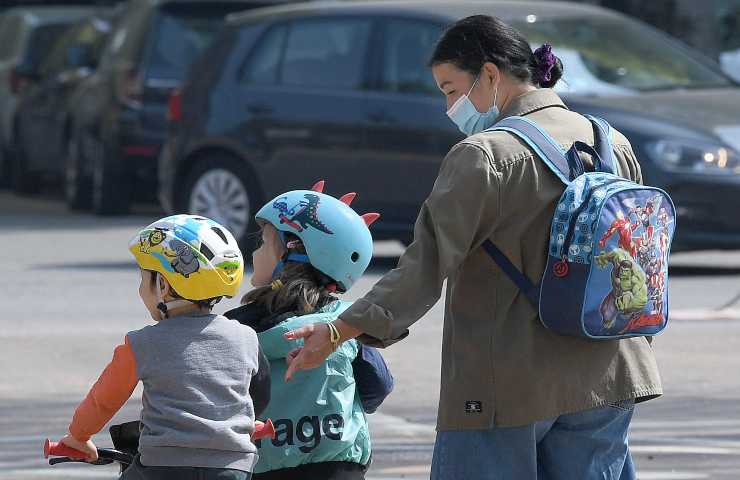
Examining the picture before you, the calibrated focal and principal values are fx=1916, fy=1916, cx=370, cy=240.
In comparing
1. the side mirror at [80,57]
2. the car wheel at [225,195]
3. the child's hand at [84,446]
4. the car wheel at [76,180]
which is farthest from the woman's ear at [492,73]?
the side mirror at [80,57]

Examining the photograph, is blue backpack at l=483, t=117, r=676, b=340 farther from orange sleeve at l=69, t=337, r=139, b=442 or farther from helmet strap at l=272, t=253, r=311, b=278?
orange sleeve at l=69, t=337, r=139, b=442

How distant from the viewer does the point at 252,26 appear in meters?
13.2

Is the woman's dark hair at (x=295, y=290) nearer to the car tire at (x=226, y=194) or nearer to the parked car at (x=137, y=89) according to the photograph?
the car tire at (x=226, y=194)

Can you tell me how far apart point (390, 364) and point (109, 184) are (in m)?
8.40

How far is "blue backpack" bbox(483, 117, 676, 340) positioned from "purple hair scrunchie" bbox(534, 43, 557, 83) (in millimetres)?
213

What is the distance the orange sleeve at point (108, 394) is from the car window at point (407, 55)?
26.5 feet

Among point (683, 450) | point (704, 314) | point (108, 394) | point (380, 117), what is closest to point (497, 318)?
point (108, 394)

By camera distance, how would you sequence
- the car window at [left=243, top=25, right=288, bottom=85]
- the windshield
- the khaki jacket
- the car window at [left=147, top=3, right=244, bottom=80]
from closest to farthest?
the khaki jacket < the windshield < the car window at [left=243, top=25, right=288, bottom=85] < the car window at [left=147, top=3, right=244, bottom=80]

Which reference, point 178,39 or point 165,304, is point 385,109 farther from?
point 165,304

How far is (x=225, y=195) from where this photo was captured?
1298cm

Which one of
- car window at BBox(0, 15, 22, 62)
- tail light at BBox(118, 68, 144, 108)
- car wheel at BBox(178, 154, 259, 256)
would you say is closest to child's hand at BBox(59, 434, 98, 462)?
car wheel at BBox(178, 154, 259, 256)

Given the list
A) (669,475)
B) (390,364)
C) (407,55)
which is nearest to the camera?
(669,475)

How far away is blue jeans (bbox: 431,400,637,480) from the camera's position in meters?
4.07

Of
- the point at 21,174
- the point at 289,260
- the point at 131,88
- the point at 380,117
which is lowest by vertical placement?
the point at 21,174
